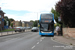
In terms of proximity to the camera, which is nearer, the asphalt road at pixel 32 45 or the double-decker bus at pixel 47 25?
the asphalt road at pixel 32 45

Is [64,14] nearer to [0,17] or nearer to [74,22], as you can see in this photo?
[74,22]

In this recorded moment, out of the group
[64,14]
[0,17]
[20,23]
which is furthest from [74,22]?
[20,23]

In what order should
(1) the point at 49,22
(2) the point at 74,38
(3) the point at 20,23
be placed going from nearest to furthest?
(2) the point at 74,38 < (1) the point at 49,22 < (3) the point at 20,23

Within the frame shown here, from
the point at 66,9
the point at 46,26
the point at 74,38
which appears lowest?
the point at 74,38

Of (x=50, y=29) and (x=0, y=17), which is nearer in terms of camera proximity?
(x=50, y=29)

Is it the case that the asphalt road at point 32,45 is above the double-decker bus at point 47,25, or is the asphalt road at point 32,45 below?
below

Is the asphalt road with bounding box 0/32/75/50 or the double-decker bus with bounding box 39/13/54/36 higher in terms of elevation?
the double-decker bus with bounding box 39/13/54/36

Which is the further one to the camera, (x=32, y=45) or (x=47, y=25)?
(x=47, y=25)

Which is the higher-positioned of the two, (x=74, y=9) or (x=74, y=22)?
(x=74, y=9)

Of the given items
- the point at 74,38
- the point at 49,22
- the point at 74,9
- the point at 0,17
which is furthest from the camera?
the point at 0,17

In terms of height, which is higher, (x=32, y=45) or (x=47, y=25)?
(x=47, y=25)

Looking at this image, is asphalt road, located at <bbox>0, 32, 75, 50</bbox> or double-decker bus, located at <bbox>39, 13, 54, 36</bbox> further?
double-decker bus, located at <bbox>39, 13, 54, 36</bbox>

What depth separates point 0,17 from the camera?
54.2 metres

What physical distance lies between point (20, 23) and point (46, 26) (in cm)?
11622
